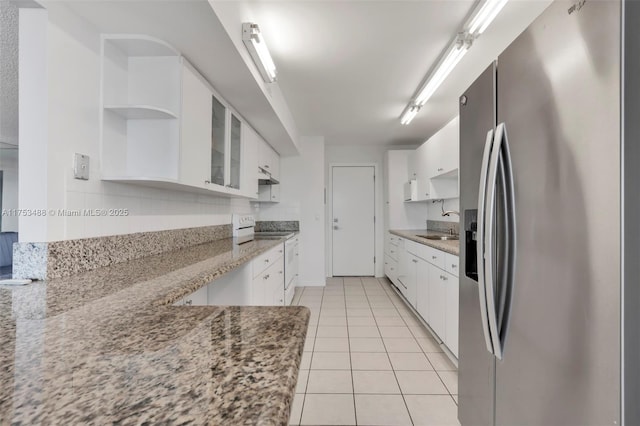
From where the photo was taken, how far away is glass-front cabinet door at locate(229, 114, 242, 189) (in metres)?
2.61

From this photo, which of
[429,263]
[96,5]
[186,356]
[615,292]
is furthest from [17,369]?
[429,263]

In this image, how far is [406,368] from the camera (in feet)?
7.14

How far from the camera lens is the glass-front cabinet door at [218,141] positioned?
2.20m

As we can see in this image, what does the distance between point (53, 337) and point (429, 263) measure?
264 centimetres

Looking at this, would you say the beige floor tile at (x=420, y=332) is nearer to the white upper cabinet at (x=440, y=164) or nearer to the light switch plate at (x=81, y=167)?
the white upper cabinet at (x=440, y=164)

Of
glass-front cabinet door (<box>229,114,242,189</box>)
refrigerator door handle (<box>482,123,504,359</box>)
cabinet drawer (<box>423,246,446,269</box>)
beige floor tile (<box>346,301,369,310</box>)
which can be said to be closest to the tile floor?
beige floor tile (<box>346,301,369,310</box>)

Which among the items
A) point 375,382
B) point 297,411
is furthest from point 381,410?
point 297,411

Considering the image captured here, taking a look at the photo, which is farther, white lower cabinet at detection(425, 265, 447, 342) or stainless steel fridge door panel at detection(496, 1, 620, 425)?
white lower cabinet at detection(425, 265, 447, 342)

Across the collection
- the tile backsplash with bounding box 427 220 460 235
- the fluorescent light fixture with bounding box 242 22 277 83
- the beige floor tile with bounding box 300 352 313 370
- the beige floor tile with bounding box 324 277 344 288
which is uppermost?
the fluorescent light fixture with bounding box 242 22 277 83

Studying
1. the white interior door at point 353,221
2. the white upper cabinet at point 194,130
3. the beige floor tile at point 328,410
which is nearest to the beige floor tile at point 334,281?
the white interior door at point 353,221

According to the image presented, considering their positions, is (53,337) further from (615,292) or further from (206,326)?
(615,292)

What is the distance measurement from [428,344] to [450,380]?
557 millimetres

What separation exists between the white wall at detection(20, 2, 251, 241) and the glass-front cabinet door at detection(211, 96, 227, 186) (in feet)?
2.08

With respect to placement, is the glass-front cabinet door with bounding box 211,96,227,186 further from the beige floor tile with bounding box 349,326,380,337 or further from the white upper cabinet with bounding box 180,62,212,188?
the beige floor tile with bounding box 349,326,380,337
